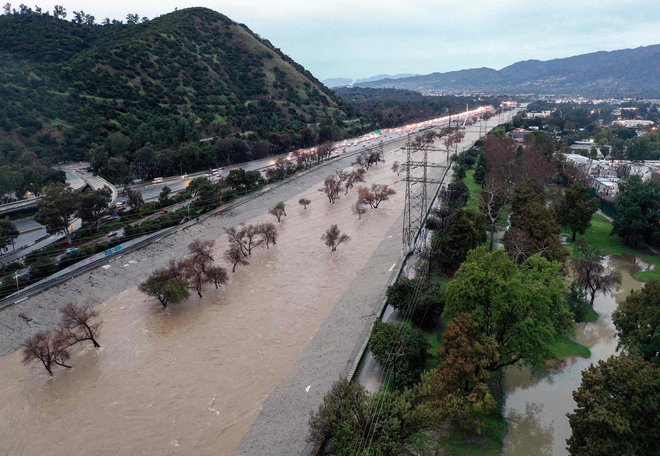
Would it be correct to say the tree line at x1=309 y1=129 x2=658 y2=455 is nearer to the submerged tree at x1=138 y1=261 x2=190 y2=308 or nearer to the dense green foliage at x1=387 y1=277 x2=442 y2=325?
the dense green foliage at x1=387 y1=277 x2=442 y2=325

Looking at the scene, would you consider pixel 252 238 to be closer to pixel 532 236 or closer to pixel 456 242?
pixel 456 242

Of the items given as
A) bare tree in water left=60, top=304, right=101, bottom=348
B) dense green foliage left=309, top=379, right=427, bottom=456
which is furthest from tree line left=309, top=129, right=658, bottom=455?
bare tree in water left=60, top=304, right=101, bottom=348

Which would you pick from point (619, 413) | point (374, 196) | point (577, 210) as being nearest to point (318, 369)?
point (619, 413)

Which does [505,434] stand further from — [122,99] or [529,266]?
[122,99]

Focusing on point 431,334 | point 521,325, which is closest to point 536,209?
point 431,334

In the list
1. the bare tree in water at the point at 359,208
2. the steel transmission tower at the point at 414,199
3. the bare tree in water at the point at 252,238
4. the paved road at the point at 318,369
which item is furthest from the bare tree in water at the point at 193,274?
the bare tree in water at the point at 359,208

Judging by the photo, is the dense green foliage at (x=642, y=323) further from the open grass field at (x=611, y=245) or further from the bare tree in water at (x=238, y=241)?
the bare tree in water at (x=238, y=241)
